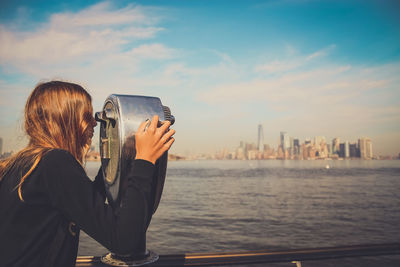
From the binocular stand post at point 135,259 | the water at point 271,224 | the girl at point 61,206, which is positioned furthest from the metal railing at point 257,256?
the water at point 271,224

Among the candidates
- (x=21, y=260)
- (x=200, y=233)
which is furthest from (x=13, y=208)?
(x=200, y=233)

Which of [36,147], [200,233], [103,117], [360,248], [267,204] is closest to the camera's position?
[36,147]

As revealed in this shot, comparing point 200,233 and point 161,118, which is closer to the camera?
point 161,118

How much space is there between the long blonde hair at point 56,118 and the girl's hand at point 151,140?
241 millimetres

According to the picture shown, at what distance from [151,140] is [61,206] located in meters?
0.34

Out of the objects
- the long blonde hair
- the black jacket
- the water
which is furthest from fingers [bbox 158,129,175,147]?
the water

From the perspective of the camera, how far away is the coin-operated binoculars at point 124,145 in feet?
3.43

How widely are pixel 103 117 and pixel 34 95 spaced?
0.25 m

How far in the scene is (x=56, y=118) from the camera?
1080mm

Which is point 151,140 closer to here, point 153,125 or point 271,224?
point 153,125

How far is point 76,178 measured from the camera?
3.05 ft

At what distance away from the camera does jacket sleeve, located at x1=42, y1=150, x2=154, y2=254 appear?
36.1 inches

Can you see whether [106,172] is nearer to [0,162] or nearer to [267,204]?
[0,162]

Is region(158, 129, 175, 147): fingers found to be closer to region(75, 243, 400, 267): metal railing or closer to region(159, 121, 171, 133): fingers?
region(159, 121, 171, 133): fingers
